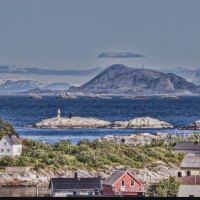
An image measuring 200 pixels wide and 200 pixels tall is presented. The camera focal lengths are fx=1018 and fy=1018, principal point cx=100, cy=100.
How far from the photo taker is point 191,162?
111 feet

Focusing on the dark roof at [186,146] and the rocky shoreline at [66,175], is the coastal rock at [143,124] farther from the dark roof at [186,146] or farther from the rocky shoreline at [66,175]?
the rocky shoreline at [66,175]

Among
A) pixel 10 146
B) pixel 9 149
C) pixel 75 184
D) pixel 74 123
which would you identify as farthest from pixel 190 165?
pixel 74 123

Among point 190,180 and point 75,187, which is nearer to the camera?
point 75,187

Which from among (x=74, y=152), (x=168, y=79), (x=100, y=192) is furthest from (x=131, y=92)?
(x=100, y=192)

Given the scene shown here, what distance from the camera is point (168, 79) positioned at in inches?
5945

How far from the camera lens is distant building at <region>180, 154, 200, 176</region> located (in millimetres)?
31897

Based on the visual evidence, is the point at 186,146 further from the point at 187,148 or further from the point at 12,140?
the point at 12,140

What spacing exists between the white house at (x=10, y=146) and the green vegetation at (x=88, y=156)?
12.3 inches

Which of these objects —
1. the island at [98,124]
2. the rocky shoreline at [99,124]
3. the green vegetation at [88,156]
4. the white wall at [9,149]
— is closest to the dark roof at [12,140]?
the white wall at [9,149]

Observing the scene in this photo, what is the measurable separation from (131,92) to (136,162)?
431ft

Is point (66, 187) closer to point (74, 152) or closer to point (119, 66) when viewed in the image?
point (74, 152)

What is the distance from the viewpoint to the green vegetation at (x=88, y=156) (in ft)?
113

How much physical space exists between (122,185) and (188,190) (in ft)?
15.9

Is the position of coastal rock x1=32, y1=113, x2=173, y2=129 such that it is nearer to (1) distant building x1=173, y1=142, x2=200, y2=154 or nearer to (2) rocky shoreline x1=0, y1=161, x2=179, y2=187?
(1) distant building x1=173, y1=142, x2=200, y2=154
